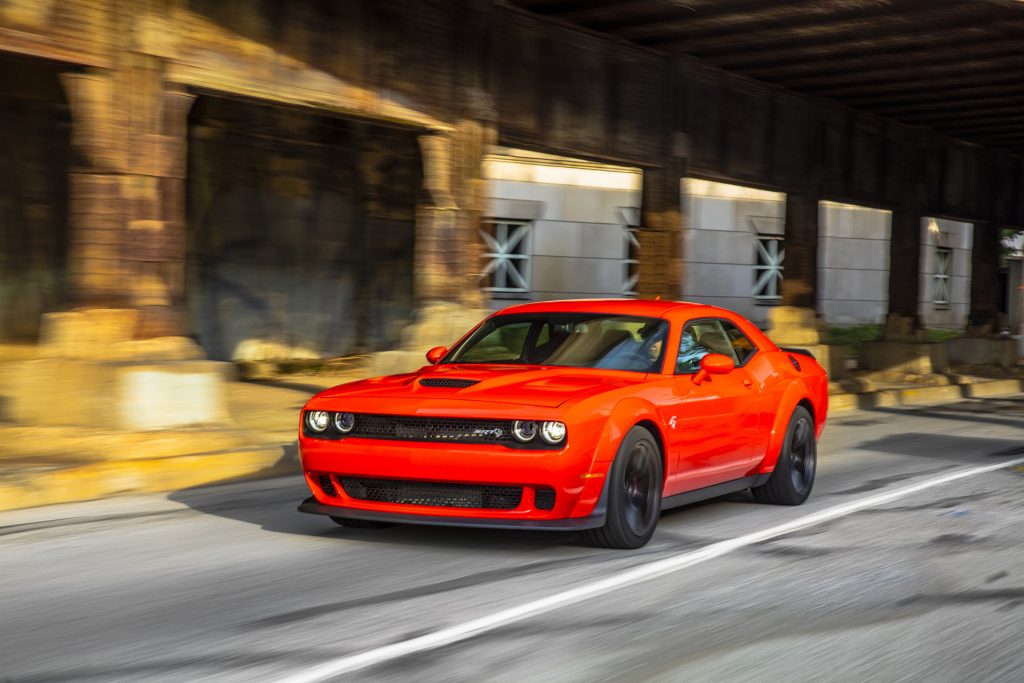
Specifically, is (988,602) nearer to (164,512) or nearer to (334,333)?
(164,512)

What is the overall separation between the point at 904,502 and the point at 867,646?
14.4 feet

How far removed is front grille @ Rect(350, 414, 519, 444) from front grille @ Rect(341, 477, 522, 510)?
236 mm

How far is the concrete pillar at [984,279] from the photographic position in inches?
1113

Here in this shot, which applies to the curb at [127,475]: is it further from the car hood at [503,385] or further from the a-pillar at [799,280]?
the a-pillar at [799,280]

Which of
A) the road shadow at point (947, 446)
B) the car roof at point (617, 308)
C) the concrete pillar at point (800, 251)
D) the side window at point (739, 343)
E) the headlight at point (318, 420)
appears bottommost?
the road shadow at point (947, 446)

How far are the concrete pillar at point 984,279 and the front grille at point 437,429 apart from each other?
76.3 feet

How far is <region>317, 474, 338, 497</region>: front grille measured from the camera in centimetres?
733

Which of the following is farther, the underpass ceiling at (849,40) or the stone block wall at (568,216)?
the stone block wall at (568,216)

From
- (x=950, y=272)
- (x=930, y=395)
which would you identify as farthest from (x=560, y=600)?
(x=950, y=272)

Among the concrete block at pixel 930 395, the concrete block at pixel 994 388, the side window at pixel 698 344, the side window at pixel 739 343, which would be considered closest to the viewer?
the side window at pixel 698 344

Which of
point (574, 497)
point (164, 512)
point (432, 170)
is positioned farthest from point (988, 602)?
point (432, 170)

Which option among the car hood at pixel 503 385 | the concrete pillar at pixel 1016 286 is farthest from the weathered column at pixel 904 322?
the concrete pillar at pixel 1016 286

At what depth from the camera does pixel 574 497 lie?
6879mm

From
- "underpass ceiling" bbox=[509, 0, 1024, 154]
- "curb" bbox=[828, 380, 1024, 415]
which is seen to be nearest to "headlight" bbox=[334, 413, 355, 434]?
"underpass ceiling" bbox=[509, 0, 1024, 154]
